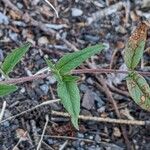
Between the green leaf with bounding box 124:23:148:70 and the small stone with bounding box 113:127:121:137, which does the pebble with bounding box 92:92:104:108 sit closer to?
the small stone with bounding box 113:127:121:137

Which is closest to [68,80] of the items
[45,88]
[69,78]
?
[69,78]

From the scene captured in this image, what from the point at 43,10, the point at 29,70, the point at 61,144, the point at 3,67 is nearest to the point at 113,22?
the point at 43,10

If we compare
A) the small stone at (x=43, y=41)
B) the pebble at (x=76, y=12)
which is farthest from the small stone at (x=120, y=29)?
the small stone at (x=43, y=41)

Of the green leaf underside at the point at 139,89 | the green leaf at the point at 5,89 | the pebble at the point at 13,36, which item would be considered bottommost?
the green leaf underside at the point at 139,89

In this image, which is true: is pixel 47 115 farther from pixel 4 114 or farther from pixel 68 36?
pixel 68 36

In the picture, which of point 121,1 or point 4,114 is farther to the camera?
point 121,1

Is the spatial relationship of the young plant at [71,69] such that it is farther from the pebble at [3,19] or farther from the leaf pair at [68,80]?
the pebble at [3,19]
